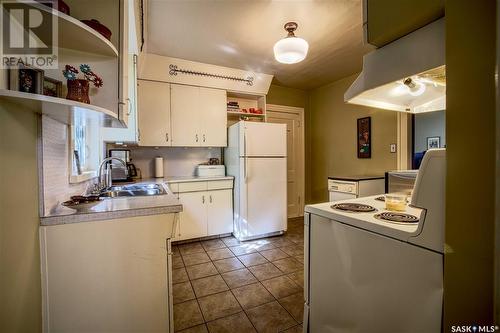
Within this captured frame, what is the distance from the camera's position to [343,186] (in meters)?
2.95

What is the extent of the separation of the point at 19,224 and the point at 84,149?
115cm

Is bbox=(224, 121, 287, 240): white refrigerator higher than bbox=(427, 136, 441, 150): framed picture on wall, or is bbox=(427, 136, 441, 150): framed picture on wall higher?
bbox=(427, 136, 441, 150): framed picture on wall

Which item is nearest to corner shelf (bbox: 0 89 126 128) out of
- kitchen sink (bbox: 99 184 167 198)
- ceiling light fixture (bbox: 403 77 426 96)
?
kitchen sink (bbox: 99 184 167 198)

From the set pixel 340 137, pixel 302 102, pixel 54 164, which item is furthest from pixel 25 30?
pixel 302 102

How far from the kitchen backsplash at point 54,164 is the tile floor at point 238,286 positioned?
1.13 meters

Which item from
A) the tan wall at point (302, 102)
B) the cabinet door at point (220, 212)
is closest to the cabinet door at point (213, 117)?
the cabinet door at point (220, 212)

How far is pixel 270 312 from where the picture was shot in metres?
1.68

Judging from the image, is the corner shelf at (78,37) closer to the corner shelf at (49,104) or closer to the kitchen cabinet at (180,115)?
the corner shelf at (49,104)

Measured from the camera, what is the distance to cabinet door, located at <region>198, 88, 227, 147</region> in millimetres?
3250

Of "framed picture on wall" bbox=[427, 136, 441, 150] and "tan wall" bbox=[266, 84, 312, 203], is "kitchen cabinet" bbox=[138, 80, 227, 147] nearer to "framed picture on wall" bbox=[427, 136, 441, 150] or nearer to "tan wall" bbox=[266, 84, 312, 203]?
"tan wall" bbox=[266, 84, 312, 203]

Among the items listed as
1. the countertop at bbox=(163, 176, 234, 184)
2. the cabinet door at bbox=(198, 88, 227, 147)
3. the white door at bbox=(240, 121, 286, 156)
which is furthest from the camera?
the cabinet door at bbox=(198, 88, 227, 147)

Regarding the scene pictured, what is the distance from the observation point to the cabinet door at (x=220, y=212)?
3143 millimetres

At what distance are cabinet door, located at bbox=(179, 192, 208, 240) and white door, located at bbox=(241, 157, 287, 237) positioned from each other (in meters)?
0.61

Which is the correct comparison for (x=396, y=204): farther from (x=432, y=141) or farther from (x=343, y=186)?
(x=432, y=141)
